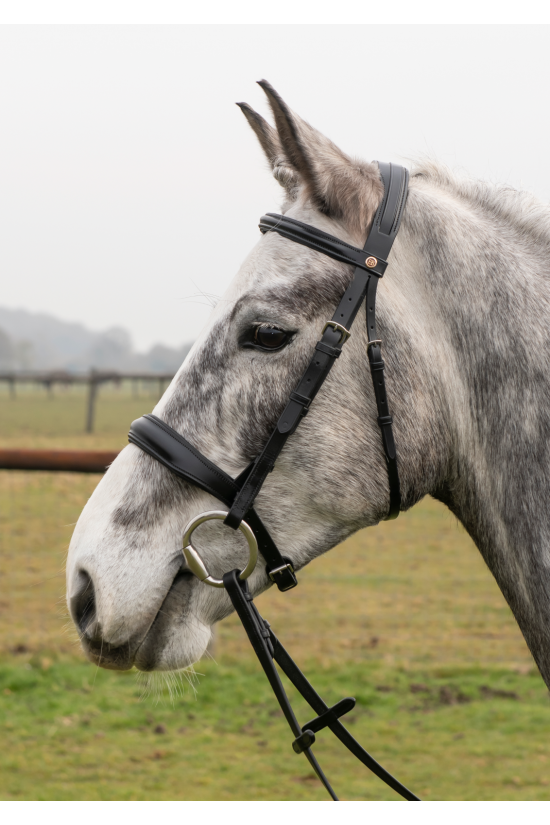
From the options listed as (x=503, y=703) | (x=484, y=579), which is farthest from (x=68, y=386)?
(x=503, y=703)

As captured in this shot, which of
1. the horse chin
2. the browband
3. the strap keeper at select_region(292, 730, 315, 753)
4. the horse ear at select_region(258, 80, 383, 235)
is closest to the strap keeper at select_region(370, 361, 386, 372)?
the browband

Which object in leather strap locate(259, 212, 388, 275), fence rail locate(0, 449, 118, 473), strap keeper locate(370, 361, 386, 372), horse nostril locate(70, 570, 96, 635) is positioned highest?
leather strap locate(259, 212, 388, 275)

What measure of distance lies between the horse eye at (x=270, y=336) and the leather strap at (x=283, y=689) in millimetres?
595

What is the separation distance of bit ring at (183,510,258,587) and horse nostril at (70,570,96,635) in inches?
10.3

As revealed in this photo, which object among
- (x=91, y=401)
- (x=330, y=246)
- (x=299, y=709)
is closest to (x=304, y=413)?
(x=330, y=246)

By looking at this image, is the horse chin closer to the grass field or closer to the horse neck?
the grass field

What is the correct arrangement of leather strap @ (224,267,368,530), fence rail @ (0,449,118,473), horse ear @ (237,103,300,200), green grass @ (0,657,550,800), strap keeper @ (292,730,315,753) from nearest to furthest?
leather strap @ (224,267,368,530) → strap keeper @ (292,730,315,753) → horse ear @ (237,103,300,200) → green grass @ (0,657,550,800) → fence rail @ (0,449,118,473)

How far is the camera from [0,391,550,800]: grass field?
3760mm

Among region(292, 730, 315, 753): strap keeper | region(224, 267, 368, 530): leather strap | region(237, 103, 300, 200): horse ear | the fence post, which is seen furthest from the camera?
the fence post

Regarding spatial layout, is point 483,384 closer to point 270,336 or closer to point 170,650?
point 270,336

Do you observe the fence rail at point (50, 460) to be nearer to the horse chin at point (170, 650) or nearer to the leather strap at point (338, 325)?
the horse chin at point (170, 650)

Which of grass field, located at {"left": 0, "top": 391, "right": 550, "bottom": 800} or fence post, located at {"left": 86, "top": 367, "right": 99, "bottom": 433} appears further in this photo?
fence post, located at {"left": 86, "top": 367, "right": 99, "bottom": 433}

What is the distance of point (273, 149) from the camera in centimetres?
200

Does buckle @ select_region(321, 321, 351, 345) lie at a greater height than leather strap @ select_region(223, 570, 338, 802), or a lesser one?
greater
